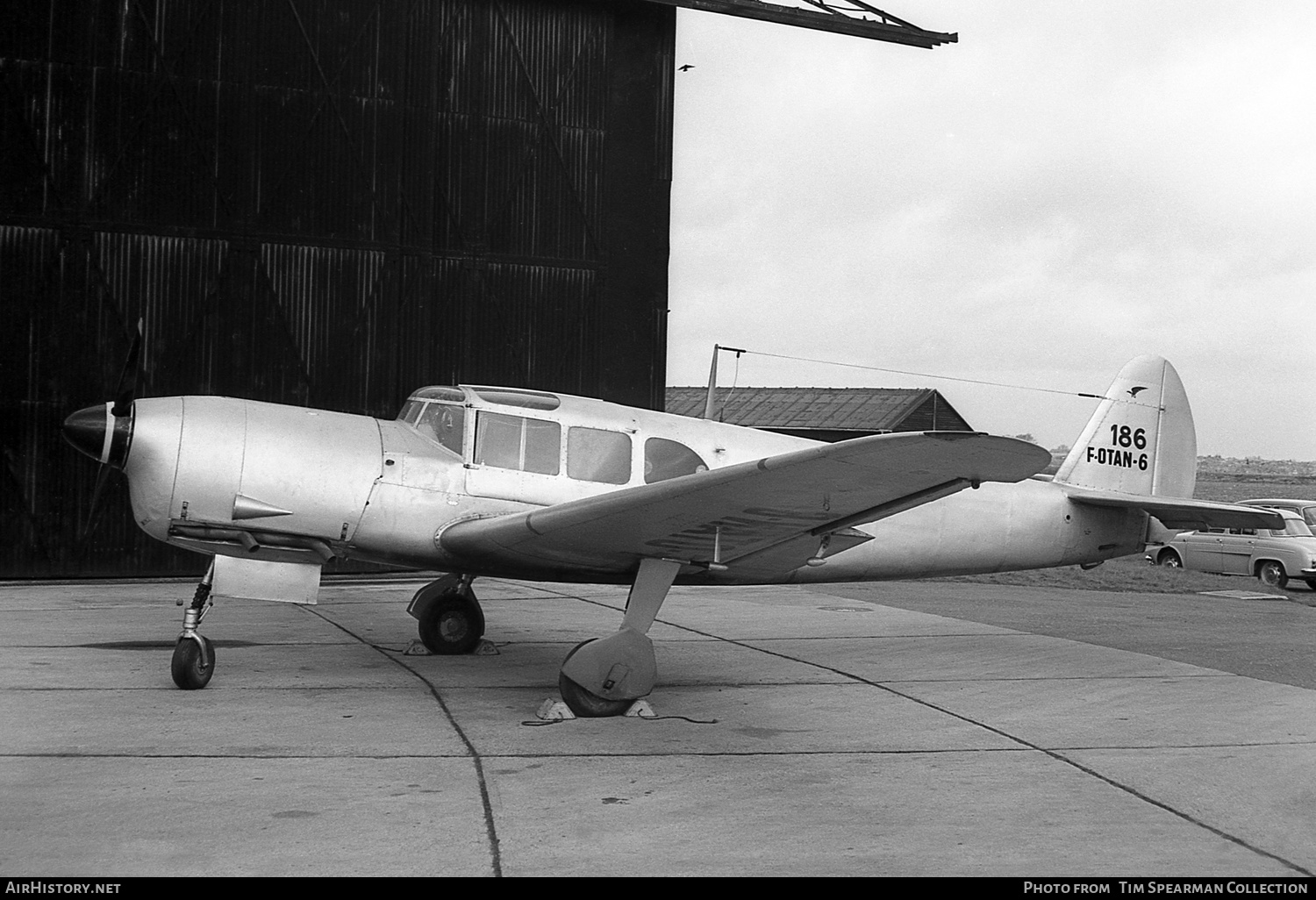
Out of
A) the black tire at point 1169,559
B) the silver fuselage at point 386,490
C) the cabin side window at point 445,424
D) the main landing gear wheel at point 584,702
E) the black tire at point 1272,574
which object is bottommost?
the black tire at point 1169,559

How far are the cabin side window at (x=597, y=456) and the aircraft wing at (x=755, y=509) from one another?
0.75 metres

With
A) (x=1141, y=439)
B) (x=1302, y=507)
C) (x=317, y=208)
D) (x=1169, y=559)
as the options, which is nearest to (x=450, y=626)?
(x=1141, y=439)

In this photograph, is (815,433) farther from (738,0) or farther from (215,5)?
(215,5)

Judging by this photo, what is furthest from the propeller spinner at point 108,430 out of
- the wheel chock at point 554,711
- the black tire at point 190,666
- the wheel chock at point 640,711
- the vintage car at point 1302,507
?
the vintage car at point 1302,507

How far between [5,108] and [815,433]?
3123 cm

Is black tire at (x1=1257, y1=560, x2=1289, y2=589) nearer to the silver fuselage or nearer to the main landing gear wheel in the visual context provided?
the silver fuselage

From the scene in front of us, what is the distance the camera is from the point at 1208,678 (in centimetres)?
995

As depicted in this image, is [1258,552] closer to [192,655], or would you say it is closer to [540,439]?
[540,439]

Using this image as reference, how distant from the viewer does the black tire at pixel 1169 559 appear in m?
24.1

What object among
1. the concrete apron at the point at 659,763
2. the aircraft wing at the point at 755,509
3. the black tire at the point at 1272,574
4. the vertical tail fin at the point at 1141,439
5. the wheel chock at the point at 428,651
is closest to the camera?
the concrete apron at the point at 659,763

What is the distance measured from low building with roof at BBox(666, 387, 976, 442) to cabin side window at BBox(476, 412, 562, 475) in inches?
1186

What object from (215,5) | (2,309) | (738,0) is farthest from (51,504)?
(738,0)

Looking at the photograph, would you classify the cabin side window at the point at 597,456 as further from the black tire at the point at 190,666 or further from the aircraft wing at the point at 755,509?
the black tire at the point at 190,666

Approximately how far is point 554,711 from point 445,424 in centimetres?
257
